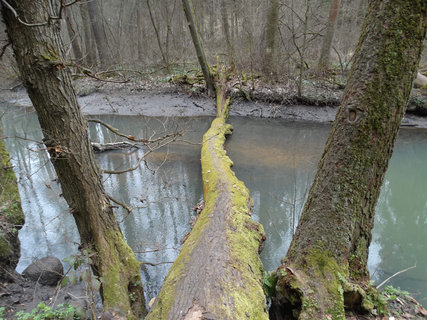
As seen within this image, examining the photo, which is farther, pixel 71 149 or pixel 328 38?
pixel 328 38

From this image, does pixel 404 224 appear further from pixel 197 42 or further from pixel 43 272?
pixel 197 42

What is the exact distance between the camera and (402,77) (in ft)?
7.84

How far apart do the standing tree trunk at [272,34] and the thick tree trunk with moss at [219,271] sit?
9.30 meters

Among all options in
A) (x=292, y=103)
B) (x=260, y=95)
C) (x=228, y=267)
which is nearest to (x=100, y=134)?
(x=260, y=95)

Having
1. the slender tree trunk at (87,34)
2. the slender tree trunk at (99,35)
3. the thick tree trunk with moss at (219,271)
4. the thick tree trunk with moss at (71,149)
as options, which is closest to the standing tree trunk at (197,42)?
the slender tree trunk at (99,35)

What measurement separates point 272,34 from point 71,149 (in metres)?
10.9

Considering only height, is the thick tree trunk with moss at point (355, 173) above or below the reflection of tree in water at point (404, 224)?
above

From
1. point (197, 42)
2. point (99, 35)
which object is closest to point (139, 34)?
point (99, 35)

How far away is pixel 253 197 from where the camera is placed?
6.44m

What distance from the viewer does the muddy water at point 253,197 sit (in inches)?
194

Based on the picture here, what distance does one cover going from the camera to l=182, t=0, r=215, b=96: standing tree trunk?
11.0m

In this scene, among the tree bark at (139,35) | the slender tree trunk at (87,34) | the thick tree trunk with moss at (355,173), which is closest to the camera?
the thick tree trunk with moss at (355,173)

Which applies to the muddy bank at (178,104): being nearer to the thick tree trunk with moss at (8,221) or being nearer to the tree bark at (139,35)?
the tree bark at (139,35)

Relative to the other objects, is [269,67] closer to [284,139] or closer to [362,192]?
[284,139]
